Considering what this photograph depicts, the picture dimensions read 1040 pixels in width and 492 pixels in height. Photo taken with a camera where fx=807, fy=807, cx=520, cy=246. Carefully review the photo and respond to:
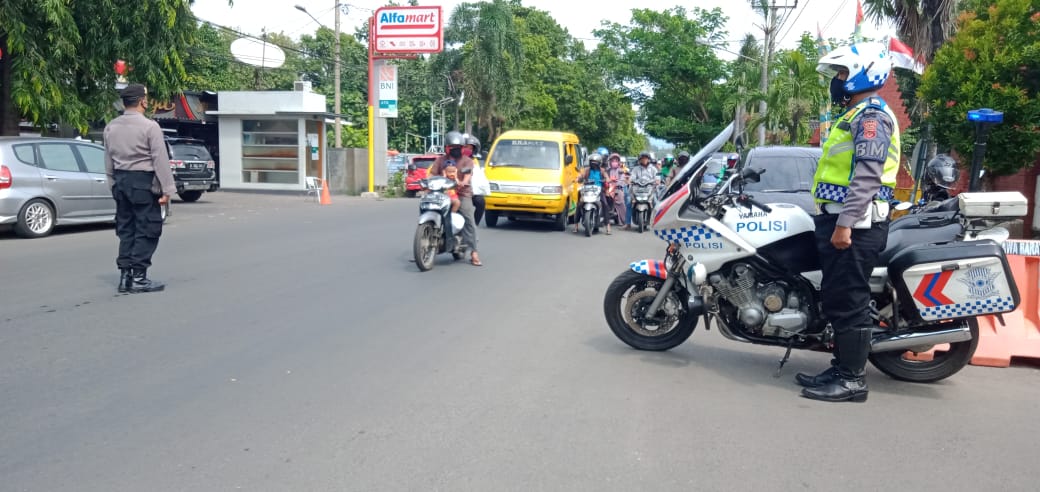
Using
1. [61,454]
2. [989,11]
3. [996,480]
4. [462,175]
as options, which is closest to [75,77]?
[462,175]

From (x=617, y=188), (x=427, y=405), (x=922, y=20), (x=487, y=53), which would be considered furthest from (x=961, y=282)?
(x=487, y=53)

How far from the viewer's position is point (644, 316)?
227 inches

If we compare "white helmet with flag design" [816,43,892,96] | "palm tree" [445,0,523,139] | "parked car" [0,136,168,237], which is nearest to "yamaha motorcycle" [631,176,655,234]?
"parked car" [0,136,168,237]

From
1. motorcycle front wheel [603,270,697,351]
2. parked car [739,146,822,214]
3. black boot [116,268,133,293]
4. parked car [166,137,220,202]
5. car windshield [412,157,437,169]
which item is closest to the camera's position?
motorcycle front wheel [603,270,697,351]

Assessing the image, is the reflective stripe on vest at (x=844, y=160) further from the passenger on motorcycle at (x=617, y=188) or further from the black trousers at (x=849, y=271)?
the passenger on motorcycle at (x=617, y=188)

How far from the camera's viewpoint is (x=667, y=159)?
62.5 ft

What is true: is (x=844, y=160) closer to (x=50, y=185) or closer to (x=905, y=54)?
(x=50, y=185)

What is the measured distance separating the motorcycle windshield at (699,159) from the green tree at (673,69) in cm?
4110

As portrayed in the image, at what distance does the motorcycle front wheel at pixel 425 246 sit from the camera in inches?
367

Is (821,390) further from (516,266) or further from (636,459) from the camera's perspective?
(516,266)

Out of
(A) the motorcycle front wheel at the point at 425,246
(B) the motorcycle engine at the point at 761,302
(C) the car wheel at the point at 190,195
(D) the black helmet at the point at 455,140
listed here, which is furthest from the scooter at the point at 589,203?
(C) the car wheel at the point at 190,195

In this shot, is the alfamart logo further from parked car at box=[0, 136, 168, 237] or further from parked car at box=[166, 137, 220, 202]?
parked car at box=[0, 136, 168, 237]

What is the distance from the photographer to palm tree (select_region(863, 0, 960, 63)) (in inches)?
646

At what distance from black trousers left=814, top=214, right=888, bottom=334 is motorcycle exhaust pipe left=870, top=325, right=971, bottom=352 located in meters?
0.24
